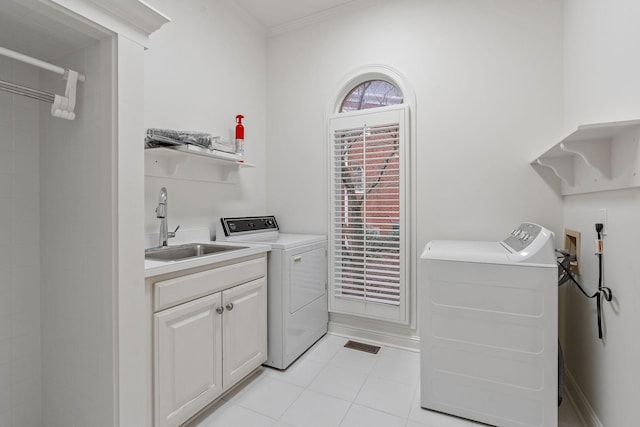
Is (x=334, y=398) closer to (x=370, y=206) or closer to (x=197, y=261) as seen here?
(x=197, y=261)

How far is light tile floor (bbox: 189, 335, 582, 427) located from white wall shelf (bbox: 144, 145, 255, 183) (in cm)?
148

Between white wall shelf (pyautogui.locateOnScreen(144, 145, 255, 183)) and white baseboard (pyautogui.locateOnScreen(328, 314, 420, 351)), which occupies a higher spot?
white wall shelf (pyautogui.locateOnScreen(144, 145, 255, 183))

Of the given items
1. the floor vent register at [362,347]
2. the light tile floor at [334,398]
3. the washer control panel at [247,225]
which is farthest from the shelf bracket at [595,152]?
the washer control panel at [247,225]

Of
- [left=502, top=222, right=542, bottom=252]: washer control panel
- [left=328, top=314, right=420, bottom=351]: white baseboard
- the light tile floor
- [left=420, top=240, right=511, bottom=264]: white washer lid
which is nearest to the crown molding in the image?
[left=420, top=240, right=511, bottom=264]: white washer lid

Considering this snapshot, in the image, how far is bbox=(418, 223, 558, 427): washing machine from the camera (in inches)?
60.4

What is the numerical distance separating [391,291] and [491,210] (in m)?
0.97

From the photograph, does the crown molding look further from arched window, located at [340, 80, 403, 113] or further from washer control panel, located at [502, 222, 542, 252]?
washer control panel, located at [502, 222, 542, 252]

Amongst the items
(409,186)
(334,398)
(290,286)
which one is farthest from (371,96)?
(334,398)

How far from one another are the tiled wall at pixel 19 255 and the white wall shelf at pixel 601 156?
2486 mm

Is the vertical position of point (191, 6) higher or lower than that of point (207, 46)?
higher

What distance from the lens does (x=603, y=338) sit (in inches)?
58.5

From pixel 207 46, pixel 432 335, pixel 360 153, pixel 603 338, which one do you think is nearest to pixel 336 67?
pixel 360 153

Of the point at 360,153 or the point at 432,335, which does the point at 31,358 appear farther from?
the point at 360,153

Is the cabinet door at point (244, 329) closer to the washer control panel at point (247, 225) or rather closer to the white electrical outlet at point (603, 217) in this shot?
the washer control panel at point (247, 225)
